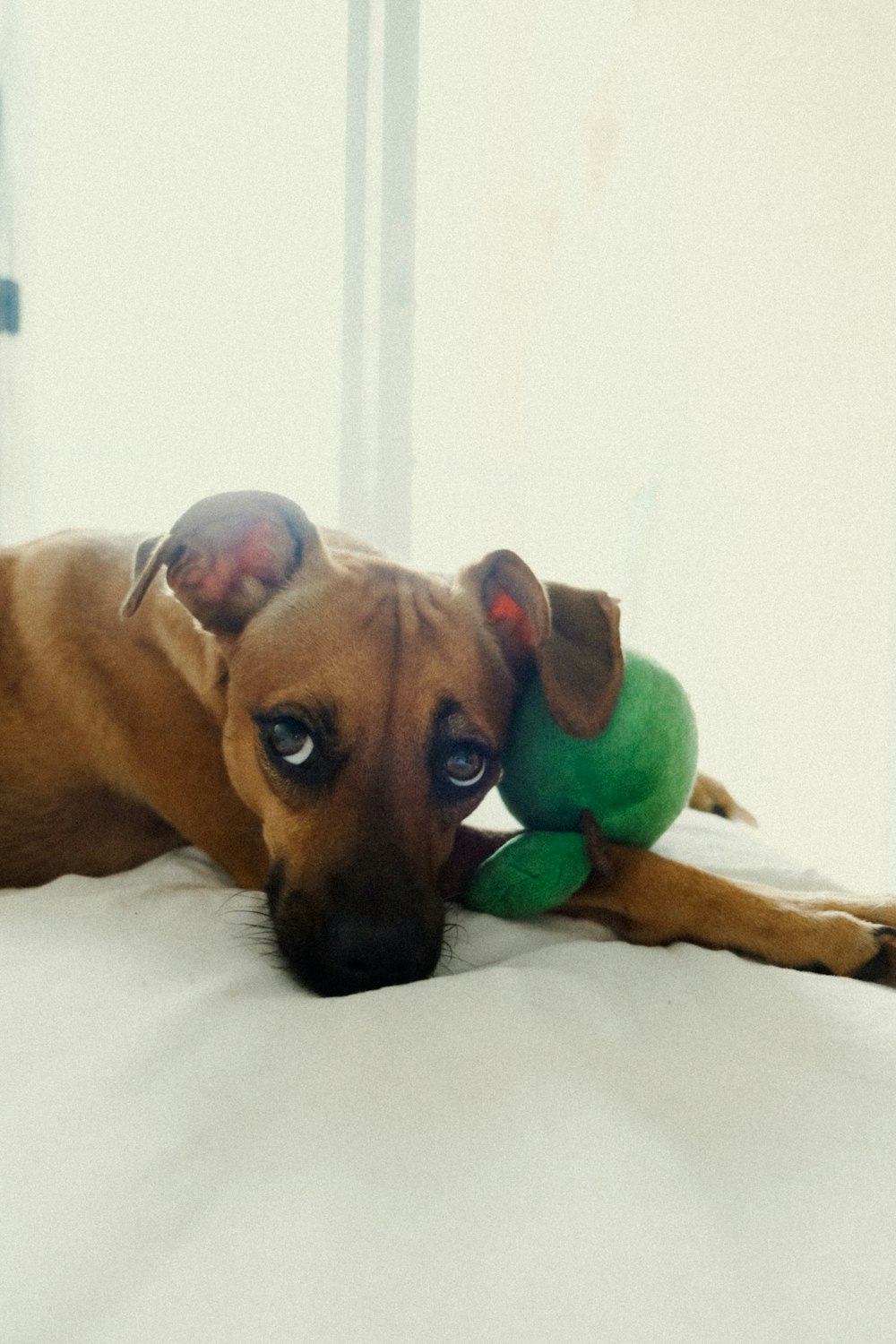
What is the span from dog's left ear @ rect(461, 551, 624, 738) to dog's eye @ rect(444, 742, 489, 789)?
0.16 m

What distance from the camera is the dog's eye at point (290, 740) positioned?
1.47m

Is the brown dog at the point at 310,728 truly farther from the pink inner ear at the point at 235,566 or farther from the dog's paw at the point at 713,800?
the dog's paw at the point at 713,800

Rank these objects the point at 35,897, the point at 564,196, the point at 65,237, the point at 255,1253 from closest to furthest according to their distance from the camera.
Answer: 1. the point at 255,1253
2. the point at 35,897
3. the point at 65,237
4. the point at 564,196

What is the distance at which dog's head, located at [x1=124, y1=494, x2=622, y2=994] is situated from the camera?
4.24 ft

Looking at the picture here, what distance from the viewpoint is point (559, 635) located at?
1.58 metres

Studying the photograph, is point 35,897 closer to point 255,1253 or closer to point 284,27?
point 255,1253

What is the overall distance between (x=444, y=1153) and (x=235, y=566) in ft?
3.71

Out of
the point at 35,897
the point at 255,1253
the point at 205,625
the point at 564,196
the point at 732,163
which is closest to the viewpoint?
the point at 255,1253

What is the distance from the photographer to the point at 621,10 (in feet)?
13.9

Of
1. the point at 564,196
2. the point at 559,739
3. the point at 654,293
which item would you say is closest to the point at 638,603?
the point at 654,293

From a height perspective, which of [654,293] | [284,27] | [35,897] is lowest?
[35,897]

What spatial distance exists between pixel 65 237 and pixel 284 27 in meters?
1.34

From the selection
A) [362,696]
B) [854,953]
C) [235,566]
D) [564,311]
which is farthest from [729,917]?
[564,311]

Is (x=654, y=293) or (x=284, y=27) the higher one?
(x=284, y=27)
